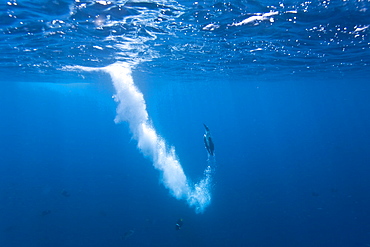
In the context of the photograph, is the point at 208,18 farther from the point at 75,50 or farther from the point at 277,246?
the point at 277,246

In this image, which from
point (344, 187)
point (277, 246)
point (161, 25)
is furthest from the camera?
point (344, 187)

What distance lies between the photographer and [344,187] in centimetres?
2144

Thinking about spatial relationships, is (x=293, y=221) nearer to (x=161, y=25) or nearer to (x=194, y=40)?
(x=194, y=40)

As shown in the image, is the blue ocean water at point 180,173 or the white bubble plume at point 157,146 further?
the white bubble plume at point 157,146

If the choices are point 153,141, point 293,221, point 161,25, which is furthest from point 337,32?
point 153,141

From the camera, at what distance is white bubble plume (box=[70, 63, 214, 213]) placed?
20.2m

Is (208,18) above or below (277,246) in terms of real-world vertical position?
above

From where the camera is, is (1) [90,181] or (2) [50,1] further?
(1) [90,181]

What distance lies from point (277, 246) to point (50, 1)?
53.4 feet

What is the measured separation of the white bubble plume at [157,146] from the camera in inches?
797

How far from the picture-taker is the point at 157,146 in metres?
24.8

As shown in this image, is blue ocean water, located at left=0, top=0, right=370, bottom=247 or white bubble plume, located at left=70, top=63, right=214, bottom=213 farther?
white bubble plume, located at left=70, top=63, right=214, bottom=213

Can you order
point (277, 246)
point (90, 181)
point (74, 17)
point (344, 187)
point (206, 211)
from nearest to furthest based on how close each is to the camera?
point (74, 17), point (277, 246), point (206, 211), point (344, 187), point (90, 181)

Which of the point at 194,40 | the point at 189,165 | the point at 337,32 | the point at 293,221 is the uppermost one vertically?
the point at 337,32
